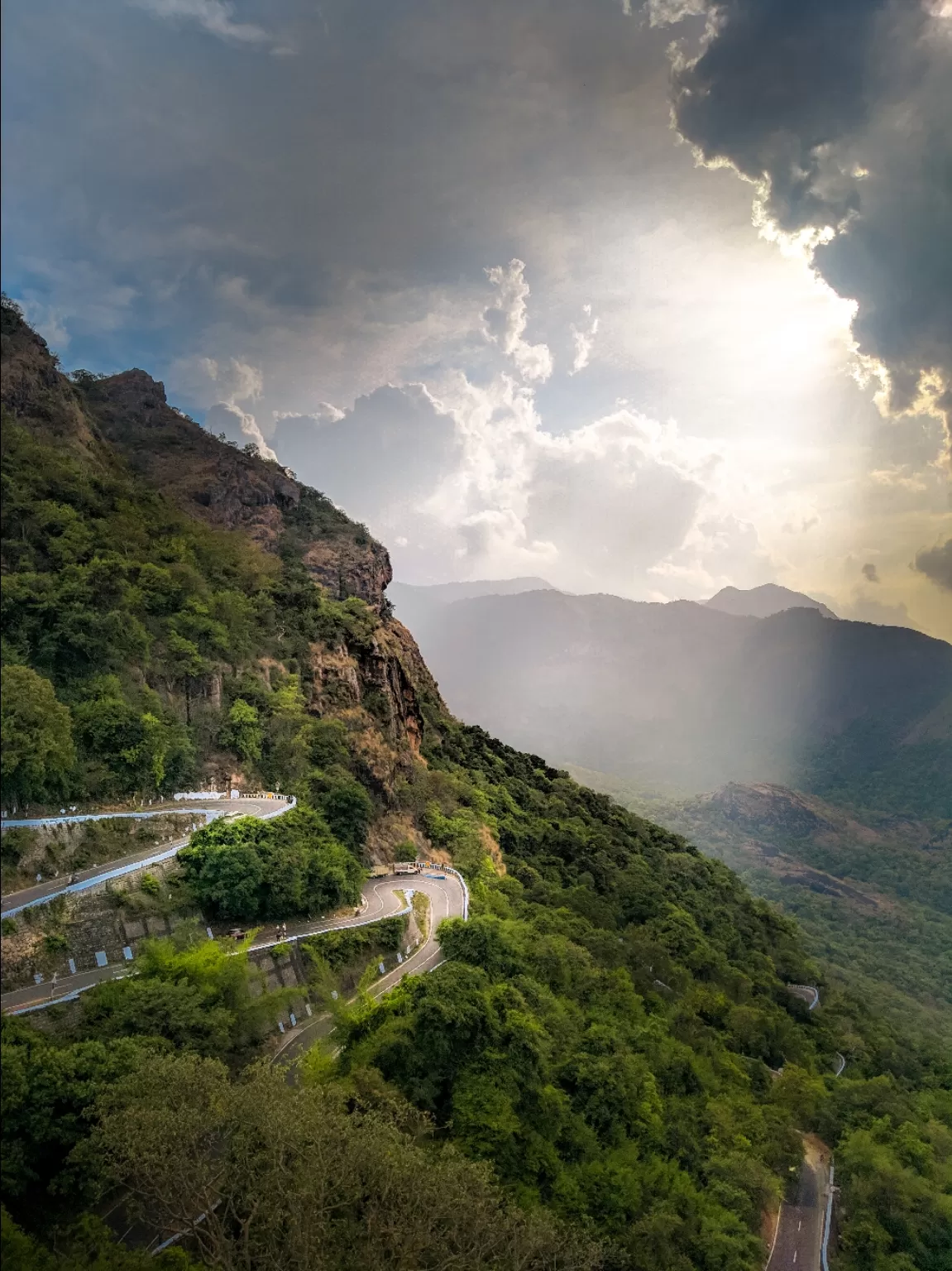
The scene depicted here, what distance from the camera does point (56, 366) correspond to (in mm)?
43156

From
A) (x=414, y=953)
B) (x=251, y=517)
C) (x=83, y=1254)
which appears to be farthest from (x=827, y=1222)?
(x=251, y=517)

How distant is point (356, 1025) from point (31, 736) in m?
12.0

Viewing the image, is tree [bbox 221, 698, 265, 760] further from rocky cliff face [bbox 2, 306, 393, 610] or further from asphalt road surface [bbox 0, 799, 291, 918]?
rocky cliff face [bbox 2, 306, 393, 610]

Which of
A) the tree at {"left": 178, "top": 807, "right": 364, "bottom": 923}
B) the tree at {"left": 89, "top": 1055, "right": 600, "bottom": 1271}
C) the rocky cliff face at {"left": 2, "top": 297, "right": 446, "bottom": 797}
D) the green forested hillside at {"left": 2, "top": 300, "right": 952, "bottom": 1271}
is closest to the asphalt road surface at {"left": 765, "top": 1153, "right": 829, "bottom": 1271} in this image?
the green forested hillside at {"left": 2, "top": 300, "right": 952, "bottom": 1271}

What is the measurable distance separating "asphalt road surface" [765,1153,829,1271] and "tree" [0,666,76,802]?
A: 104 ft

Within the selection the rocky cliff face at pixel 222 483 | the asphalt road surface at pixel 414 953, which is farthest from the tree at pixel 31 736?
the rocky cliff face at pixel 222 483

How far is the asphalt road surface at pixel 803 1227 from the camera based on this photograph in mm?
28703

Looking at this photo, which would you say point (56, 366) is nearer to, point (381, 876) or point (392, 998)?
point (381, 876)

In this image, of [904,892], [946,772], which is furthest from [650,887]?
[946,772]

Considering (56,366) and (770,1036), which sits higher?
(56,366)

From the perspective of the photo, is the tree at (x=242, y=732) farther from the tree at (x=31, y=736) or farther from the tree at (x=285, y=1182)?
the tree at (x=285, y=1182)

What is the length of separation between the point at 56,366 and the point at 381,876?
35269 millimetres

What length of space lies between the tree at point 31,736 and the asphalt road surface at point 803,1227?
31.6 metres

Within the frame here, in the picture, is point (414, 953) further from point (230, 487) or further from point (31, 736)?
point (230, 487)
